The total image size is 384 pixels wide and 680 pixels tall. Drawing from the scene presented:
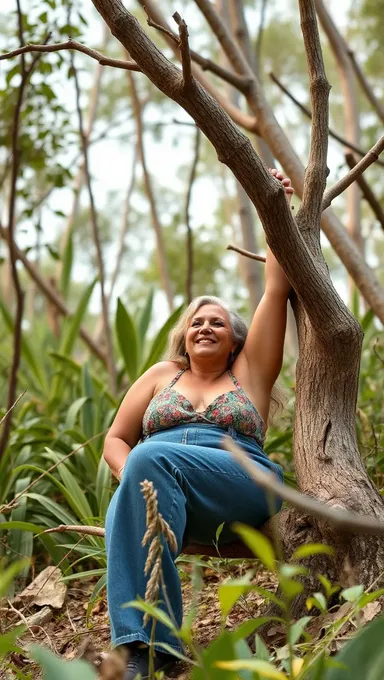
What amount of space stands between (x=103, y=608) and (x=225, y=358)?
1076 millimetres

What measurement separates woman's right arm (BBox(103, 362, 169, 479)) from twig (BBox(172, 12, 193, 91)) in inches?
41.5

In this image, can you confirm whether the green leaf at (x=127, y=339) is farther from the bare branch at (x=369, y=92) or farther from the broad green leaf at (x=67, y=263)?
the bare branch at (x=369, y=92)

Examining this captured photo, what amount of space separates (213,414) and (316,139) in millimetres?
930

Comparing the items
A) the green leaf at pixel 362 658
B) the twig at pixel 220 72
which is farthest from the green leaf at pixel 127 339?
the green leaf at pixel 362 658

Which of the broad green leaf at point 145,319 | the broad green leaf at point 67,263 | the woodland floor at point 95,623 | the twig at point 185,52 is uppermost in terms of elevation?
the broad green leaf at point 67,263

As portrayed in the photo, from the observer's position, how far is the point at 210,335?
283 cm

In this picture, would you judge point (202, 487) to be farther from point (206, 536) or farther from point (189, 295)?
point (189, 295)

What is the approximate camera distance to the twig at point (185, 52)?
200cm

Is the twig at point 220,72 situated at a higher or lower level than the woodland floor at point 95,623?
higher

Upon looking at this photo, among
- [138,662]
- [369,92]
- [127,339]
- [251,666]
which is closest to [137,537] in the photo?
[138,662]

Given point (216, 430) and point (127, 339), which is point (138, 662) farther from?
point (127, 339)

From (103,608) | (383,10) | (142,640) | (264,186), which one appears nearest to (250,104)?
(264,186)

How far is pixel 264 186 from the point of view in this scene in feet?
7.34

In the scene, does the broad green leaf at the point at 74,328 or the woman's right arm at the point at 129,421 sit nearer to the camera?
the woman's right arm at the point at 129,421
